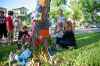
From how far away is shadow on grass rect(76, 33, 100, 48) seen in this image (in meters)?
7.87

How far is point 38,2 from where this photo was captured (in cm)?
722

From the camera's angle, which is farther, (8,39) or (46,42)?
(46,42)

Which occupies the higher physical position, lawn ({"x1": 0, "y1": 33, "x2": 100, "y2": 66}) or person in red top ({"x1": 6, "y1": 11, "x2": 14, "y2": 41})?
person in red top ({"x1": 6, "y1": 11, "x2": 14, "y2": 41})

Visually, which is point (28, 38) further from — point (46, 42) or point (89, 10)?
point (89, 10)

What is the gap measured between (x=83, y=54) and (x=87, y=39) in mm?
367

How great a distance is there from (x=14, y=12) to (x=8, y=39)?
516mm

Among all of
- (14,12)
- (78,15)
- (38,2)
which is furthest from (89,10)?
(14,12)

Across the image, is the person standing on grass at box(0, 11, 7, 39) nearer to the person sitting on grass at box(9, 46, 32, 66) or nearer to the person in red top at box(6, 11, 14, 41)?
the person in red top at box(6, 11, 14, 41)

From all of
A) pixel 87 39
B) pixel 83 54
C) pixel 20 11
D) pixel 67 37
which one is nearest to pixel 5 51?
pixel 20 11

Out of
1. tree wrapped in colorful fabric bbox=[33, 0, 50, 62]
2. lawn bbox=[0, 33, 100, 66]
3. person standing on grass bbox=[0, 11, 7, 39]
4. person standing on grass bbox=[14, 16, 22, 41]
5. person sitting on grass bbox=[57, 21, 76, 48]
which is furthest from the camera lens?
person sitting on grass bbox=[57, 21, 76, 48]

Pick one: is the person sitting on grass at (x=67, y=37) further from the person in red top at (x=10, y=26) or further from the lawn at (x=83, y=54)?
the person in red top at (x=10, y=26)

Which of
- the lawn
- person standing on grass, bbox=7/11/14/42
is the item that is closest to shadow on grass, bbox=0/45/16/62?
person standing on grass, bbox=7/11/14/42

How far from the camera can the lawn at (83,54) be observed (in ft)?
24.8

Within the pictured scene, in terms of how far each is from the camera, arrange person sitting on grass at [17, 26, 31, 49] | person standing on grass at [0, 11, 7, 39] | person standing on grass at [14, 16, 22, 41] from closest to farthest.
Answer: person standing on grass at [0, 11, 7, 39]
person standing on grass at [14, 16, 22, 41]
person sitting on grass at [17, 26, 31, 49]
